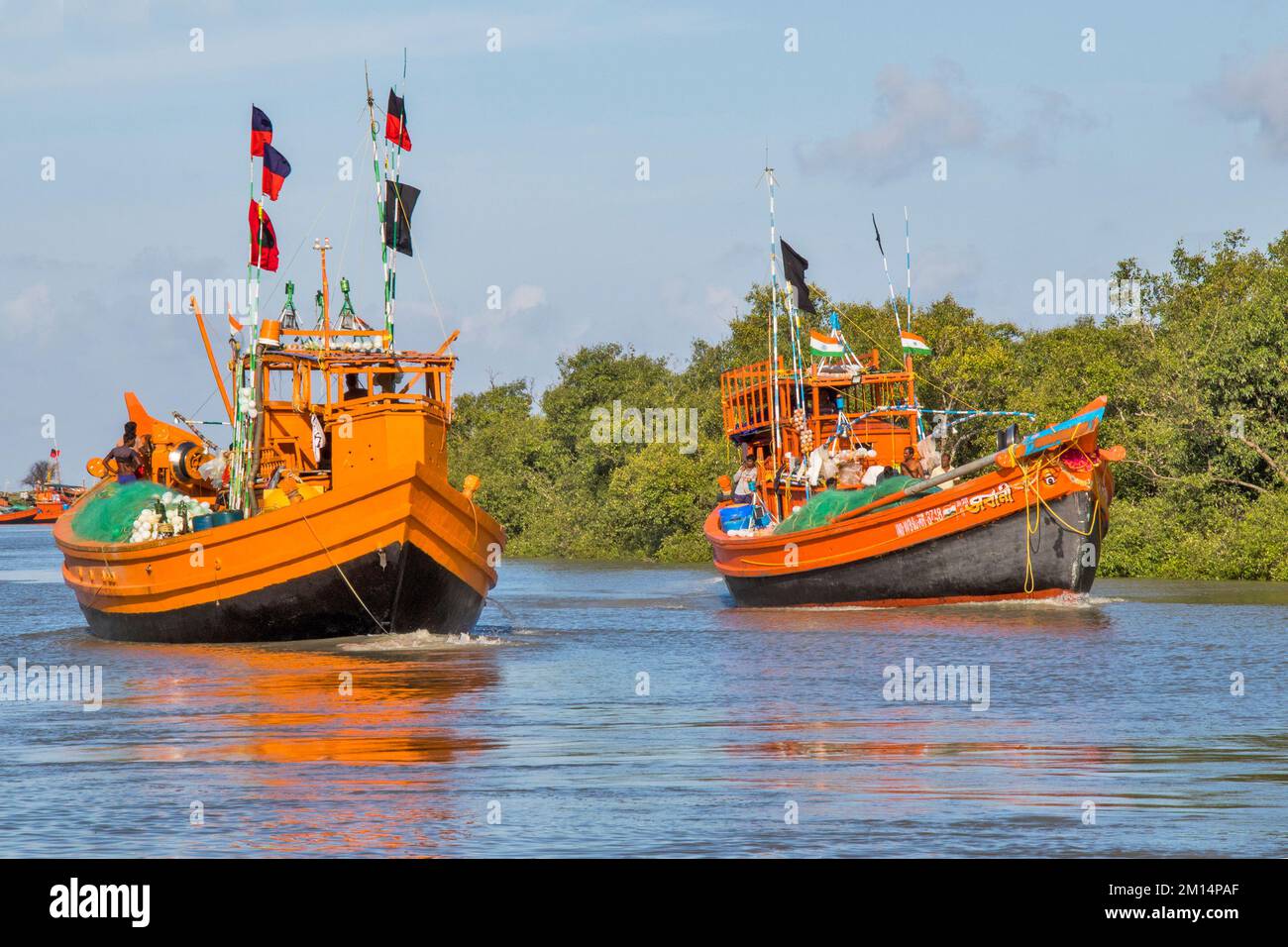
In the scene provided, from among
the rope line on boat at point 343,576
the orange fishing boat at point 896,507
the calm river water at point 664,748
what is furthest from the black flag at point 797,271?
the rope line on boat at point 343,576

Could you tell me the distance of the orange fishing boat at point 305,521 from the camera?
24.6 m

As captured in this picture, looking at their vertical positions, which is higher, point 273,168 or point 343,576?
point 273,168

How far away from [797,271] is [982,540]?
794 cm

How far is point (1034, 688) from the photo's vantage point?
2016 centimetres

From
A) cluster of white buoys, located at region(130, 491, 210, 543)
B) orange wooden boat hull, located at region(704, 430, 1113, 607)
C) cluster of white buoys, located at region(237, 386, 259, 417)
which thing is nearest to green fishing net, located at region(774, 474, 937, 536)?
orange wooden boat hull, located at region(704, 430, 1113, 607)

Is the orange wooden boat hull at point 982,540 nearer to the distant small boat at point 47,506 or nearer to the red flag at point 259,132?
the red flag at point 259,132

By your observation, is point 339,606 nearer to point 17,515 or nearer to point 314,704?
point 314,704

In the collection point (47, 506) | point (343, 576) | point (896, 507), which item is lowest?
point (343, 576)

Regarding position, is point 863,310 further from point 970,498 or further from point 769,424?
point 970,498

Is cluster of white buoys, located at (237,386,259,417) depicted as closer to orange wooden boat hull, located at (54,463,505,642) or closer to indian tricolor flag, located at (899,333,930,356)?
orange wooden boat hull, located at (54,463,505,642)

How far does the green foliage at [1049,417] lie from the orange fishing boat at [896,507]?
2814 mm

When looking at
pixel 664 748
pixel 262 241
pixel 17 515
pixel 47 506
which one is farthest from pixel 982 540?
pixel 17 515

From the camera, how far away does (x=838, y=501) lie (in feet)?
113

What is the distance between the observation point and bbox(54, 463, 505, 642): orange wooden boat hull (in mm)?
24453
